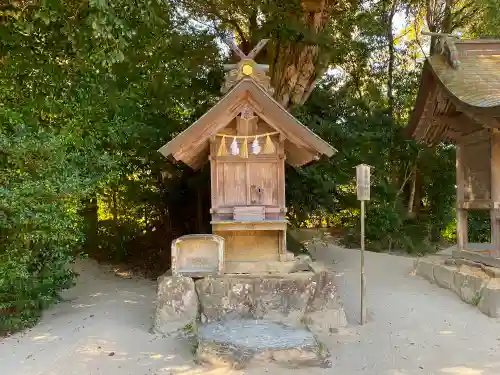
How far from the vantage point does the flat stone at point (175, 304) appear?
645 centimetres

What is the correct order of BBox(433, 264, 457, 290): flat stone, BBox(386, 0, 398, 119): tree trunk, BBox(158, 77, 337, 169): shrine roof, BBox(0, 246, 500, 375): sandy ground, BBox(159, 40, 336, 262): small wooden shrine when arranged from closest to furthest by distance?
BBox(0, 246, 500, 375): sandy ground → BBox(158, 77, 337, 169): shrine roof → BBox(159, 40, 336, 262): small wooden shrine → BBox(433, 264, 457, 290): flat stone → BBox(386, 0, 398, 119): tree trunk

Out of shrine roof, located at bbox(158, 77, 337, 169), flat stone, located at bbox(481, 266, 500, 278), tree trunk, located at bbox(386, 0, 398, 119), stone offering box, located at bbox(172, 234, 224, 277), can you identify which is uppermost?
tree trunk, located at bbox(386, 0, 398, 119)

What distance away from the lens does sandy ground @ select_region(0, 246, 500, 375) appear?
16.9ft

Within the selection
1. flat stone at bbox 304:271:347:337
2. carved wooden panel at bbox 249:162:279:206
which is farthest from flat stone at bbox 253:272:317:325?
carved wooden panel at bbox 249:162:279:206

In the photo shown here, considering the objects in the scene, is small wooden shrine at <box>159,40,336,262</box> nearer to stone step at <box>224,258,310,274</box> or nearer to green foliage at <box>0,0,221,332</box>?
stone step at <box>224,258,310,274</box>

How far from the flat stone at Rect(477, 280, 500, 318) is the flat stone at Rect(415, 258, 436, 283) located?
189 centimetres

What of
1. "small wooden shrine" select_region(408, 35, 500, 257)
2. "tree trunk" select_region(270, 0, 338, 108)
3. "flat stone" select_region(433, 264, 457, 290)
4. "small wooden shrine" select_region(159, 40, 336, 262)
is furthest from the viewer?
"tree trunk" select_region(270, 0, 338, 108)

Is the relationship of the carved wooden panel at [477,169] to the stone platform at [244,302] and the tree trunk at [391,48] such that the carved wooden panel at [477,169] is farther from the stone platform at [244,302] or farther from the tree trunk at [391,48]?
the tree trunk at [391,48]

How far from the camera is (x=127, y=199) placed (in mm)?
12289

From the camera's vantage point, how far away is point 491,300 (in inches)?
261

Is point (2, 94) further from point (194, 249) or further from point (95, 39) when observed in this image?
point (194, 249)

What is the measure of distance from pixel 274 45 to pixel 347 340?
25.4ft

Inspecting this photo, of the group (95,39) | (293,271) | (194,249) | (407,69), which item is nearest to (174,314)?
(194,249)

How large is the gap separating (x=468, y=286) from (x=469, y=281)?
3.3 inches
